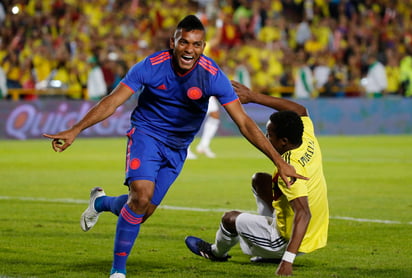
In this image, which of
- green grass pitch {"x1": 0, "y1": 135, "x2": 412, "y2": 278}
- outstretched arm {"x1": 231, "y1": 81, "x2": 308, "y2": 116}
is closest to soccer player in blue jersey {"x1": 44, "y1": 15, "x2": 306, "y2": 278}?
green grass pitch {"x1": 0, "y1": 135, "x2": 412, "y2": 278}

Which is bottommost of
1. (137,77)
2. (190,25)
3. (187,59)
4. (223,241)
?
(223,241)

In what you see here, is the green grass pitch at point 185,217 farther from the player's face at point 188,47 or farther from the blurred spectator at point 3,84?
the blurred spectator at point 3,84

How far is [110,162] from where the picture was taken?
56.4 ft

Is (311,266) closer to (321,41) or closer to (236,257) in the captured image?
(236,257)

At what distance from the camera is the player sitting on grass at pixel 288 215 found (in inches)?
244

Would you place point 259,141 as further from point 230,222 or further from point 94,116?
point 94,116

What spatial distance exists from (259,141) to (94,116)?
1.15m

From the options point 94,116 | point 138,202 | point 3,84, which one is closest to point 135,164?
point 138,202

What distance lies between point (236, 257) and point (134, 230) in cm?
149

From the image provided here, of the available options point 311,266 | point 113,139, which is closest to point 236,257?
point 311,266

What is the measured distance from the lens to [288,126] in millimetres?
6402

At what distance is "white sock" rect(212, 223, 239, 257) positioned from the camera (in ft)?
22.1

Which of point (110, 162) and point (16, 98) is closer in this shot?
point (110, 162)

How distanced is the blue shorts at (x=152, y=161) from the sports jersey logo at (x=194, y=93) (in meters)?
0.42
